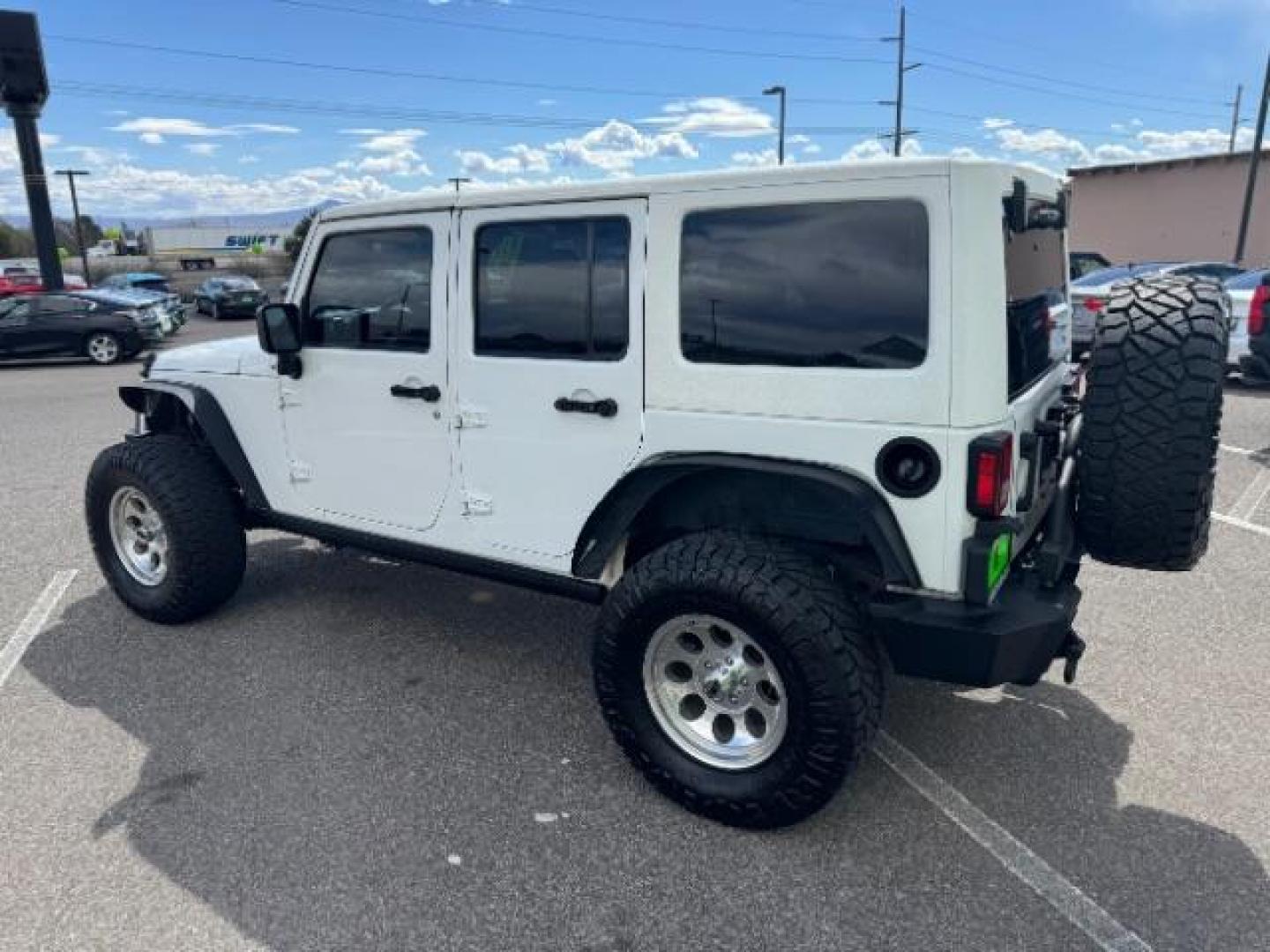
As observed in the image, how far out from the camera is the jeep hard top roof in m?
2.49

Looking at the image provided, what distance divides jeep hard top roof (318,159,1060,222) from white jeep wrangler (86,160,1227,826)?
0.01 m

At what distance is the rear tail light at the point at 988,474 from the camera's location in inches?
97.3

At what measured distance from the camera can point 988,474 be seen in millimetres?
2480

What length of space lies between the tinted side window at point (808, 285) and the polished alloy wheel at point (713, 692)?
2.81 ft

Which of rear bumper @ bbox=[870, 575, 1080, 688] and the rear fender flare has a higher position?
the rear fender flare

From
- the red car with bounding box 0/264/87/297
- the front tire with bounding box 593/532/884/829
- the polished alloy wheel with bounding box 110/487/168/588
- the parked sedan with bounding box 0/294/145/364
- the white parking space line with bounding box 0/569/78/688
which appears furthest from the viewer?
the red car with bounding box 0/264/87/297

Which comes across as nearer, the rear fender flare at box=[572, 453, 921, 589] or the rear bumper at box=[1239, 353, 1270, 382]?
the rear fender flare at box=[572, 453, 921, 589]

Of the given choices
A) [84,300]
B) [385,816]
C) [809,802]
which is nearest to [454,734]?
[385,816]

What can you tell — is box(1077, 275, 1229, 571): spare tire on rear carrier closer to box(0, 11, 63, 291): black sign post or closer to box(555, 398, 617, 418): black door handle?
box(555, 398, 617, 418): black door handle

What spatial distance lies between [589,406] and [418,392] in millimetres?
785

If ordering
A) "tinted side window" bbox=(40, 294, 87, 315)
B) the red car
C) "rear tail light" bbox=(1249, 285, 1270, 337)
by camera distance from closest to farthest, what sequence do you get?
"rear tail light" bbox=(1249, 285, 1270, 337) → "tinted side window" bbox=(40, 294, 87, 315) → the red car

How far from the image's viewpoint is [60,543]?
18.8ft

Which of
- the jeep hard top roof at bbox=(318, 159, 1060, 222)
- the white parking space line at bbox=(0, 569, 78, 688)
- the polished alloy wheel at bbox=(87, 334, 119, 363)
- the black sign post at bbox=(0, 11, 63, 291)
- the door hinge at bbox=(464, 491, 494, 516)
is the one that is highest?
the black sign post at bbox=(0, 11, 63, 291)

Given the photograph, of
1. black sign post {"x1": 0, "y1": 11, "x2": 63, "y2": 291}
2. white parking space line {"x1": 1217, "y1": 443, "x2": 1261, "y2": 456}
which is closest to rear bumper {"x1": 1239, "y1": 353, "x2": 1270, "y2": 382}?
white parking space line {"x1": 1217, "y1": 443, "x2": 1261, "y2": 456}
